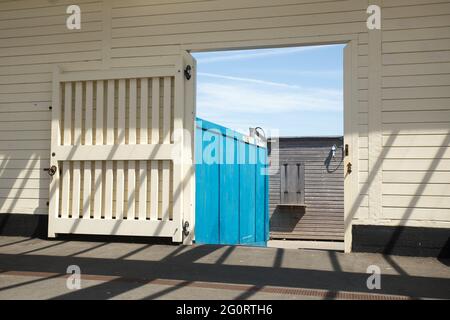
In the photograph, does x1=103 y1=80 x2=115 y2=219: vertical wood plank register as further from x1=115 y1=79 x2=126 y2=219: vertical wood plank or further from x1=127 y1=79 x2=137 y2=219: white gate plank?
x1=127 y1=79 x2=137 y2=219: white gate plank

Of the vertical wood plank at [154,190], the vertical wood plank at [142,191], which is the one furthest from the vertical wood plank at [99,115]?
the vertical wood plank at [154,190]

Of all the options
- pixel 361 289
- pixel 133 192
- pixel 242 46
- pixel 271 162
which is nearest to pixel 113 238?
pixel 133 192

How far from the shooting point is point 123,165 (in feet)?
19.1

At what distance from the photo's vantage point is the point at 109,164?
5.84m

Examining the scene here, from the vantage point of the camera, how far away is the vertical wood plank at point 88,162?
5883mm

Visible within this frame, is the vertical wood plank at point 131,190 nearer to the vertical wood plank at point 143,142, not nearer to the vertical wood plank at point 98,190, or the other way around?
the vertical wood plank at point 143,142

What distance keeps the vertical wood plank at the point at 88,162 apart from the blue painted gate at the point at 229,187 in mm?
1375

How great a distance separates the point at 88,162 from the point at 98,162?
14cm

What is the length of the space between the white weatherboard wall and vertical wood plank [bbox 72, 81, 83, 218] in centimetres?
38

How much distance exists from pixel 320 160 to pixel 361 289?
1017 centimetres

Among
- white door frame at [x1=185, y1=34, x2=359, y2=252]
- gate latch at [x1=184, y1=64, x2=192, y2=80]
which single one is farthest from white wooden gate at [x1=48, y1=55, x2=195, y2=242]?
white door frame at [x1=185, y1=34, x2=359, y2=252]

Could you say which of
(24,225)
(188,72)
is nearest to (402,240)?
(188,72)

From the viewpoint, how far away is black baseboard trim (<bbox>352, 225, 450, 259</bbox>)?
16.5 feet
